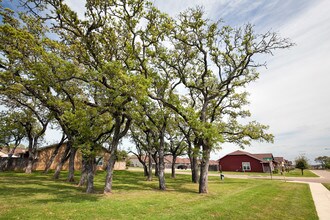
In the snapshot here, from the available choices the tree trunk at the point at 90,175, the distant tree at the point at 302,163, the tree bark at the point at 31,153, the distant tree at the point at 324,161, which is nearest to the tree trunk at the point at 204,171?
the tree trunk at the point at 90,175

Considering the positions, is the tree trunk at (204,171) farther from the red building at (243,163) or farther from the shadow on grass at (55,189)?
the red building at (243,163)

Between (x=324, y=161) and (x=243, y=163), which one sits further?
(x=324, y=161)

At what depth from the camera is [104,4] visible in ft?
45.6

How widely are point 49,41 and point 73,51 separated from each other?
5.69 feet

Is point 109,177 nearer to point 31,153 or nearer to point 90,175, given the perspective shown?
point 90,175

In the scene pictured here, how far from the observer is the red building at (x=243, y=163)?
56219mm

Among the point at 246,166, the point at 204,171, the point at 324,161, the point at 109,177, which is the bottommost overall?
the point at 109,177

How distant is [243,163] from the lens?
5853 centimetres

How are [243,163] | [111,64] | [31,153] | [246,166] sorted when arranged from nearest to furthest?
[111,64] < [31,153] < [246,166] < [243,163]

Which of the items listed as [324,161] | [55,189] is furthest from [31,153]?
[324,161]

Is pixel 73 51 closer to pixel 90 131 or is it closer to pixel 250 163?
pixel 90 131

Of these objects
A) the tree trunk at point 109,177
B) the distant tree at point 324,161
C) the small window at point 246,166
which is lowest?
the tree trunk at point 109,177

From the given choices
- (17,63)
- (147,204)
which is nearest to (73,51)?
(17,63)

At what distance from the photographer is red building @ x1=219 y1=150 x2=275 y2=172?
56219 mm
